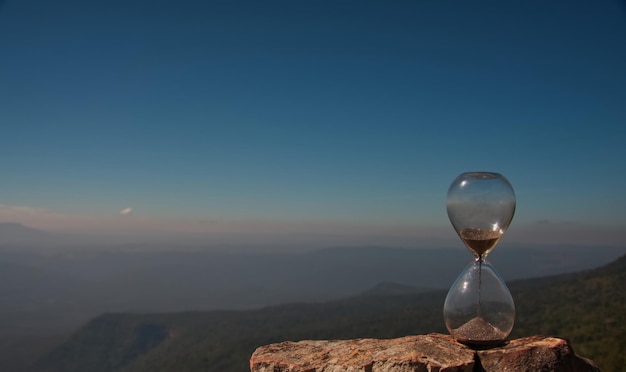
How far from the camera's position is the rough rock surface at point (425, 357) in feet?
14.9

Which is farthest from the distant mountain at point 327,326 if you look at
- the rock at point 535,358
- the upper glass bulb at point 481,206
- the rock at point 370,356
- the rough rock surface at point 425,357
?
the upper glass bulb at point 481,206

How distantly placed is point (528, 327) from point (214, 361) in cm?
6765

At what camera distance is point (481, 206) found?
4.70 m

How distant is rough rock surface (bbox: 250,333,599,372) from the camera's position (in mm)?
4531

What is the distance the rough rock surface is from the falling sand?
0.08 meters

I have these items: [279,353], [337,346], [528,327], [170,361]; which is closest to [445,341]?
[337,346]

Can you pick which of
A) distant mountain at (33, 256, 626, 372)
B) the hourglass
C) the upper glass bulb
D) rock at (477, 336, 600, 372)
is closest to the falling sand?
the hourglass

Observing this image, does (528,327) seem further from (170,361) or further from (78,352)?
(78,352)

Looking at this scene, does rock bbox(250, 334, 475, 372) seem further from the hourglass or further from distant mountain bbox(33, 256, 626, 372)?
distant mountain bbox(33, 256, 626, 372)

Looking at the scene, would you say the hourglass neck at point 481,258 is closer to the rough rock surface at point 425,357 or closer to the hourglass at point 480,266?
the hourglass at point 480,266

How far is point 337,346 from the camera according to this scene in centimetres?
554

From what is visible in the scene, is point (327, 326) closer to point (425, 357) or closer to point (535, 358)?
point (425, 357)

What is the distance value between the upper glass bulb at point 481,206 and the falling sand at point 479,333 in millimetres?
827

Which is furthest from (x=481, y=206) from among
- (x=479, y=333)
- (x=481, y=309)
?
(x=479, y=333)
